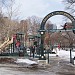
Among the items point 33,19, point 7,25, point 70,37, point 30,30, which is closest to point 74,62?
point 7,25

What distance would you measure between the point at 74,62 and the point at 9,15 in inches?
680

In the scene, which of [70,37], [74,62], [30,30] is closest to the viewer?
[74,62]

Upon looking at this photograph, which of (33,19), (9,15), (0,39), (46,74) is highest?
(33,19)

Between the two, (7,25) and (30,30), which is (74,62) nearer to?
(7,25)

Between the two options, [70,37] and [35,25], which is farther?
[35,25]

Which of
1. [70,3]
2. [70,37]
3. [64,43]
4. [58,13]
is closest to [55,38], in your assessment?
[64,43]

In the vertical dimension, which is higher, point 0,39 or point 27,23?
point 27,23

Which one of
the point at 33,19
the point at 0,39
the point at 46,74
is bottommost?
the point at 46,74

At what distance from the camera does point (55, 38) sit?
9950 cm

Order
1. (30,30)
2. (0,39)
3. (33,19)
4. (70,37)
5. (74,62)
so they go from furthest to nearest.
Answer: (33,19)
(30,30)
(70,37)
(0,39)
(74,62)

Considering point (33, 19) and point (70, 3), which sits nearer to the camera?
point (70, 3)

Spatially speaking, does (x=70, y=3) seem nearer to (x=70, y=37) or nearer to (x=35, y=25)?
(x=70, y=37)

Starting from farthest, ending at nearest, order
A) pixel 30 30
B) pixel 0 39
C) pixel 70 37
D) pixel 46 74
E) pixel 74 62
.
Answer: pixel 30 30
pixel 70 37
pixel 0 39
pixel 74 62
pixel 46 74

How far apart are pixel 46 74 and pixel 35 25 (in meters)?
80.4
